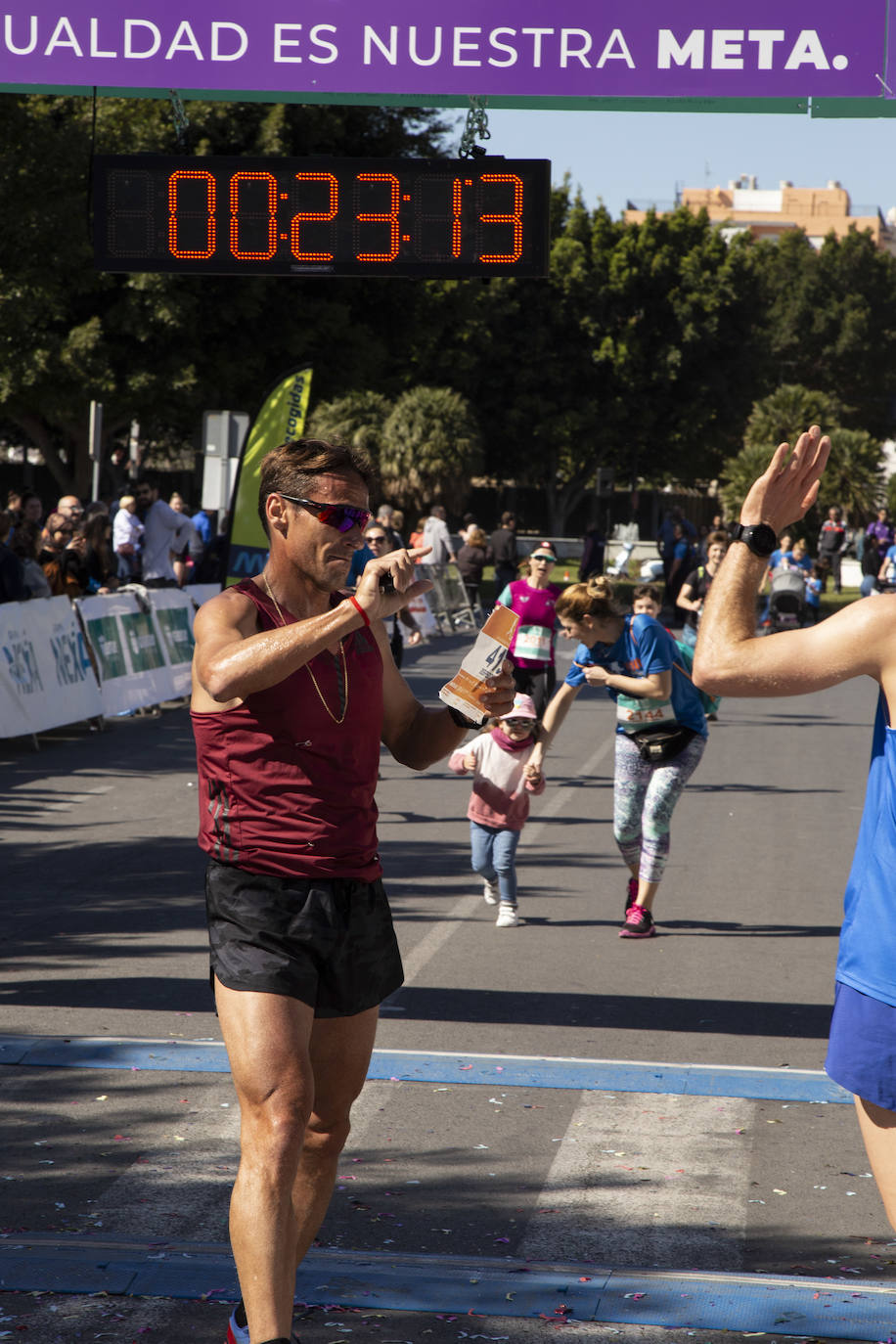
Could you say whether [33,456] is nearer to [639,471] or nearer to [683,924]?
[639,471]

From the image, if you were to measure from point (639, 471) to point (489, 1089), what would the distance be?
5844 cm

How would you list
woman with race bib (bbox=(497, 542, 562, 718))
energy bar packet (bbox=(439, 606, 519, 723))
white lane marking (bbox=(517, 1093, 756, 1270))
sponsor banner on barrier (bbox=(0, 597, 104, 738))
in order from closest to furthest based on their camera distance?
energy bar packet (bbox=(439, 606, 519, 723)) < white lane marking (bbox=(517, 1093, 756, 1270)) < woman with race bib (bbox=(497, 542, 562, 718)) < sponsor banner on barrier (bbox=(0, 597, 104, 738))

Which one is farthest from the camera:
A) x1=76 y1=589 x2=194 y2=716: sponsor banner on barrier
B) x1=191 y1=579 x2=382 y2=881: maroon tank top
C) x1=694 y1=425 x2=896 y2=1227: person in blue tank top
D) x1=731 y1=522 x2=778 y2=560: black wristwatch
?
x1=76 y1=589 x2=194 y2=716: sponsor banner on barrier

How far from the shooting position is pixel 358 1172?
199 inches

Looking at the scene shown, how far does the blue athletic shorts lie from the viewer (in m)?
3.18

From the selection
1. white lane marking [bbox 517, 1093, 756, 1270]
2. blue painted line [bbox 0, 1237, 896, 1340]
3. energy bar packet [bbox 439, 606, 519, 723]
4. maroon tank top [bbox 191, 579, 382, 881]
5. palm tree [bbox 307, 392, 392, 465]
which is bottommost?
white lane marking [bbox 517, 1093, 756, 1270]

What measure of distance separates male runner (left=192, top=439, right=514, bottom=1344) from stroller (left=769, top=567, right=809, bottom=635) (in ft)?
83.6

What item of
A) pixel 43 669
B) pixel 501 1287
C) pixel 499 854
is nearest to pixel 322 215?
pixel 499 854

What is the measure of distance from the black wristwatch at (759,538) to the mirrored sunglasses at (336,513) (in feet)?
2.78

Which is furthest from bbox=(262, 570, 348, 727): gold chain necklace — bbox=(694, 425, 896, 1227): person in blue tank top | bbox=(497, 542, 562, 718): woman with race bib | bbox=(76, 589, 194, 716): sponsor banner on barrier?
bbox=(76, 589, 194, 716): sponsor banner on barrier

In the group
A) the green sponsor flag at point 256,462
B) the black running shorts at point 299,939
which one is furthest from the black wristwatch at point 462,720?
the green sponsor flag at point 256,462

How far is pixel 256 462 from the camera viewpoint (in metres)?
16.6

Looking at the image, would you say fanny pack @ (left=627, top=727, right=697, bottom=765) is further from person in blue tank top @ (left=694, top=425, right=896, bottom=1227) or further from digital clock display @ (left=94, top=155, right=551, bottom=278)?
person in blue tank top @ (left=694, top=425, right=896, bottom=1227)

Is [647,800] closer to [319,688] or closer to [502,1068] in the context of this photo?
[502,1068]
